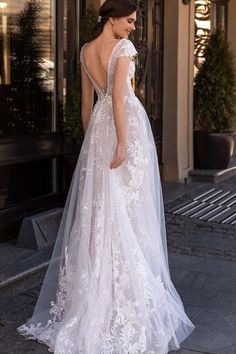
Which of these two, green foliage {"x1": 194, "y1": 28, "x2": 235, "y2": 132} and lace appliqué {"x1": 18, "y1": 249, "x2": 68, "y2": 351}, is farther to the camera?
green foliage {"x1": 194, "y1": 28, "x2": 235, "y2": 132}

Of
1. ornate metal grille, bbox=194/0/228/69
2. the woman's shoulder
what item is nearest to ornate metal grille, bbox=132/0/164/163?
ornate metal grille, bbox=194/0/228/69

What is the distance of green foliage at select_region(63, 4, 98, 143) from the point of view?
6.12 metres

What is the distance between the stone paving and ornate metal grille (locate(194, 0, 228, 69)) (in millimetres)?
4222

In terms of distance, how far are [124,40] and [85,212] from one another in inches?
40.6

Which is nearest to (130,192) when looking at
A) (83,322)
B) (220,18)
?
(83,322)

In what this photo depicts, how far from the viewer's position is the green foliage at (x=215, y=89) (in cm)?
973

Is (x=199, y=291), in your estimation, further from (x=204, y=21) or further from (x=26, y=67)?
(x=204, y=21)

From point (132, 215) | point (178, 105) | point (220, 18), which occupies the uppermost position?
point (220, 18)

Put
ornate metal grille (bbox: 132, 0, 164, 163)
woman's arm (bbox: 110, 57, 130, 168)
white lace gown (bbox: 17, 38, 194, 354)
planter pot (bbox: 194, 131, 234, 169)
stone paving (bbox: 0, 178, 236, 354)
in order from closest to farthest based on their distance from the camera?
woman's arm (bbox: 110, 57, 130, 168) < white lace gown (bbox: 17, 38, 194, 354) < stone paving (bbox: 0, 178, 236, 354) < ornate metal grille (bbox: 132, 0, 164, 163) < planter pot (bbox: 194, 131, 234, 169)

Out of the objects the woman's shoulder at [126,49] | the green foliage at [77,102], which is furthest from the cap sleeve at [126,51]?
the green foliage at [77,102]

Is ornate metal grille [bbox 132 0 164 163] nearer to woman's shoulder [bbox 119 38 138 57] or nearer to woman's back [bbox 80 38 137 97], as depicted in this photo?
woman's back [bbox 80 38 137 97]

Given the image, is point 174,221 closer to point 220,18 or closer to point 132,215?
point 132,215

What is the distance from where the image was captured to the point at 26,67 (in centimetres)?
606

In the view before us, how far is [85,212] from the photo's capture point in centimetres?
377
